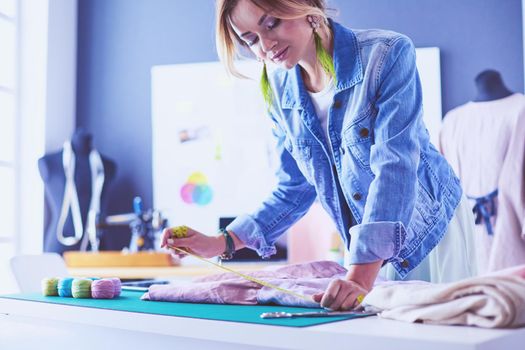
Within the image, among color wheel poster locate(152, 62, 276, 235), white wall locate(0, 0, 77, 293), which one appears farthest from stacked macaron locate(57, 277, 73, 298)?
white wall locate(0, 0, 77, 293)

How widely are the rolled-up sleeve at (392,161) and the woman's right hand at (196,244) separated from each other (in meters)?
0.39

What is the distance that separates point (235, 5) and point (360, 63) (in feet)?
0.98

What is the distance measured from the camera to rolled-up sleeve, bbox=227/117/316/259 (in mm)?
1762

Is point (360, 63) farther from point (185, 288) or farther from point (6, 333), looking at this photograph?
point (6, 333)

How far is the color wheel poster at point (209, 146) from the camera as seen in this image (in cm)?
405

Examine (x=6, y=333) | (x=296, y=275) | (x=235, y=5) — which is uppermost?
(x=235, y=5)

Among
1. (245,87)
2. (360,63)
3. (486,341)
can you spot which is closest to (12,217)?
(245,87)

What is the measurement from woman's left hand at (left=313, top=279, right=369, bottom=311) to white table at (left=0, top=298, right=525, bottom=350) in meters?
0.11

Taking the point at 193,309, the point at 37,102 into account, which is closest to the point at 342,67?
the point at 193,309

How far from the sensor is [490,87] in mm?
3473

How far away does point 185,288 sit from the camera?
1.47 meters

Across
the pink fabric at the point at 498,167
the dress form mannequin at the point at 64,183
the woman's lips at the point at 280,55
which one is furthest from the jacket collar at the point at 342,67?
the dress form mannequin at the point at 64,183

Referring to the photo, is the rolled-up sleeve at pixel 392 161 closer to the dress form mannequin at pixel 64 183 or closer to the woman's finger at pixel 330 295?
the woman's finger at pixel 330 295

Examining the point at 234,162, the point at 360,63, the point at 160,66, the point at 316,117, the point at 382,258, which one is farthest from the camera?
the point at 160,66
